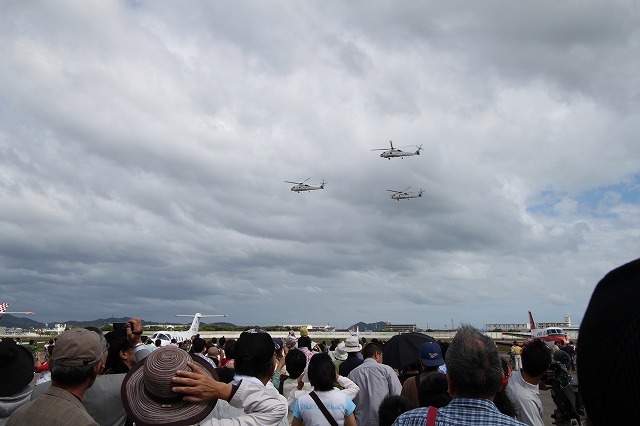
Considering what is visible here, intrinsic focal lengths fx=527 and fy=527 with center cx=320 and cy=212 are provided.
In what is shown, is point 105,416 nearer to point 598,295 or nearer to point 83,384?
point 83,384

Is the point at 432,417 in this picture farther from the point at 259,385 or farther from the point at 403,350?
the point at 403,350

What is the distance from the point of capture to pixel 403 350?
8.09 meters

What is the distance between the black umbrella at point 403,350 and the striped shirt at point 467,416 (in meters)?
5.37

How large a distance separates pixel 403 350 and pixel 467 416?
5.61m

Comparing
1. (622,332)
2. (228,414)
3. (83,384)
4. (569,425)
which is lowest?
(569,425)

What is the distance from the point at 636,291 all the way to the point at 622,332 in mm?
→ 75

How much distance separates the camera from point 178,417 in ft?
9.36

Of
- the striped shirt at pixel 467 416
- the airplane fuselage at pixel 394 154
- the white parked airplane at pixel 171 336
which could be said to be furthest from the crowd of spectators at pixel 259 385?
the airplane fuselage at pixel 394 154

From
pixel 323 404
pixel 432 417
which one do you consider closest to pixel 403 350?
pixel 323 404

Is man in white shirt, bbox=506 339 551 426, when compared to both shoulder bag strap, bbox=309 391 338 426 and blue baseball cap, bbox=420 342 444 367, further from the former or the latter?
shoulder bag strap, bbox=309 391 338 426

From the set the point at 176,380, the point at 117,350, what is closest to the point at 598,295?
the point at 176,380

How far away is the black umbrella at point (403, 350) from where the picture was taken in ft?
26.2

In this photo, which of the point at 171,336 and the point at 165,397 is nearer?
the point at 165,397

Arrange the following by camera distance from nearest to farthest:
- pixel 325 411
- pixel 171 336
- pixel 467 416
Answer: pixel 467 416 → pixel 325 411 → pixel 171 336
